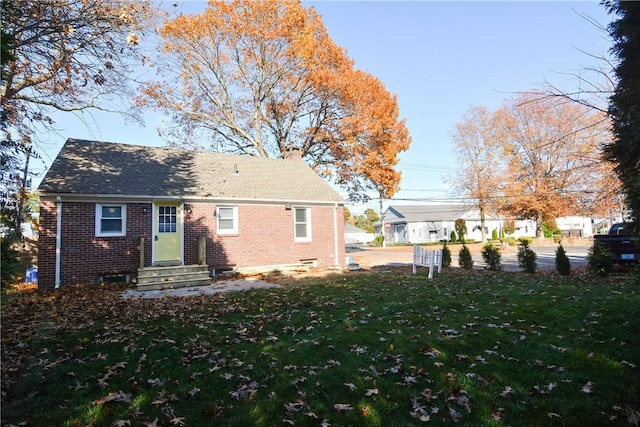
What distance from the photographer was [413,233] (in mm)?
52750

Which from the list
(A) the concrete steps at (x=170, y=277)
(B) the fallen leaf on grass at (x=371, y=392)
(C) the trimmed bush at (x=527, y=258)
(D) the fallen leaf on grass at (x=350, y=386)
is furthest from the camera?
(C) the trimmed bush at (x=527, y=258)

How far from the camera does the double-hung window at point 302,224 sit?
1698 centimetres

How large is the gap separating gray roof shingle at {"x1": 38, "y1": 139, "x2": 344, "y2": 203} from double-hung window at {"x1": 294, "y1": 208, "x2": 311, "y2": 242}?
712mm

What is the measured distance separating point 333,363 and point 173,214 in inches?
454

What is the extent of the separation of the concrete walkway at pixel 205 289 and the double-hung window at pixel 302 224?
15.8ft

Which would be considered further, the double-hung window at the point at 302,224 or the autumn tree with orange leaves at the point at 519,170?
the autumn tree with orange leaves at the point at 519,170

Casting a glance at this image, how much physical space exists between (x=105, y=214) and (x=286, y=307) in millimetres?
8911

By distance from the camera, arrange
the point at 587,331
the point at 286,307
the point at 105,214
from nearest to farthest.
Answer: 1. the point at 587,331
2. the point at 286,307
3. the point at 105,214

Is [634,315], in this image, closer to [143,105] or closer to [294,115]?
[294,115]

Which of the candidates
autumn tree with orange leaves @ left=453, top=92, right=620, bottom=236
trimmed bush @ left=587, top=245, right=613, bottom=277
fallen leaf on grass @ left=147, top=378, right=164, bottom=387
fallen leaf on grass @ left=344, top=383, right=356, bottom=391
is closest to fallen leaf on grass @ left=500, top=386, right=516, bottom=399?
fallen leaf on grass @ left=344, top=383, right=356, bottom=391

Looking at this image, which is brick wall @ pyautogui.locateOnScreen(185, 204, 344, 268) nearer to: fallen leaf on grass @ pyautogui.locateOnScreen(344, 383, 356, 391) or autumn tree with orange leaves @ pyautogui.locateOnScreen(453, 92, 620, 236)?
fallen leaf on grass @ pyautogui.locateOnScreen(344, 383, 356, 391)

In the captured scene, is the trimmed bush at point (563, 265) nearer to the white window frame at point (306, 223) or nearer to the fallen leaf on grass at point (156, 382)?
the white window frame at point (306, 223)

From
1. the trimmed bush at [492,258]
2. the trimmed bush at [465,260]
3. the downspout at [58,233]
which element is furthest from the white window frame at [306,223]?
the downspout at [58,233]

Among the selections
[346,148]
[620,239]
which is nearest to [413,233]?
[346,148]
